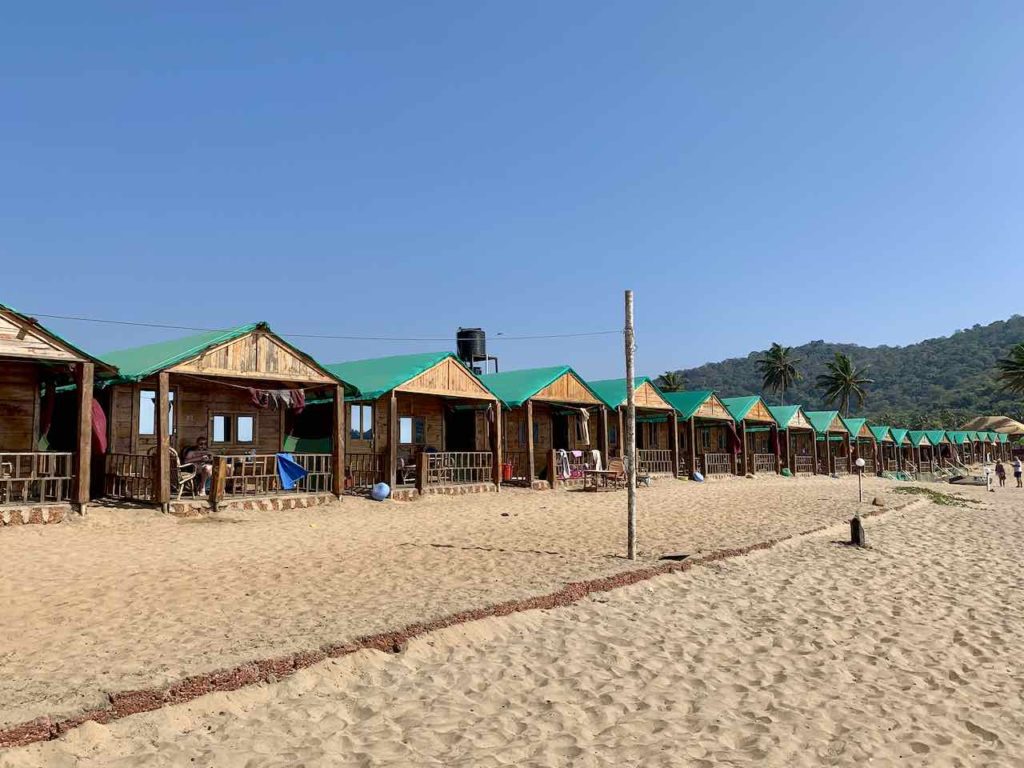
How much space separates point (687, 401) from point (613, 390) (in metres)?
4.96

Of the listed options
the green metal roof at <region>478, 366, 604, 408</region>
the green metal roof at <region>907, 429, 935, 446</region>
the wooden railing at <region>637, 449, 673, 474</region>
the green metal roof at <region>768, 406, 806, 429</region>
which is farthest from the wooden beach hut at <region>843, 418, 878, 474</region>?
the green metal roof at <region>478, 366, 604, 408</region>

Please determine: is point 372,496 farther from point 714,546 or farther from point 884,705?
point 884,705

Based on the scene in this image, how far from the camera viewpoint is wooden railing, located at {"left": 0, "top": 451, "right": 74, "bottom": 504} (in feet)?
41.9

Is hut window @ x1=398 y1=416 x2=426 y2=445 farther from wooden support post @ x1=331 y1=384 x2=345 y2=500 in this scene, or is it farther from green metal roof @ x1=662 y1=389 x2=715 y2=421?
green metal roof @ x1=662 y1=389 x2=715 y2=421

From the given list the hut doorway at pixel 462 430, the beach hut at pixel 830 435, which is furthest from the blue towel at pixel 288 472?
the beach hut at pixel 830 435

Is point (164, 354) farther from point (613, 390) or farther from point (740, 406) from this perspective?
point (740, 406)

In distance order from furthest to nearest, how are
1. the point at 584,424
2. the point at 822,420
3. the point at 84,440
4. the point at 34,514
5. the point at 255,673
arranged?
1. the point at 822,420
2. the point at 584,424
3. the point at 84,440
4. the point at 34,514
5. the point at 255,673

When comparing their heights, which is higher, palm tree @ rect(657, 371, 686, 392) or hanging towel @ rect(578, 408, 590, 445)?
palm tree @ rect(657, 371, 686, 392)

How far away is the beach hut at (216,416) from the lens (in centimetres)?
1471

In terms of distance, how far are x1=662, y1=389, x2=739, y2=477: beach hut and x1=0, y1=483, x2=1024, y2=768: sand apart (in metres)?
21.8

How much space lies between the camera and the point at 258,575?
340 inches

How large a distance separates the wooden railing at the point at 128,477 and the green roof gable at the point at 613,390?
1491cm

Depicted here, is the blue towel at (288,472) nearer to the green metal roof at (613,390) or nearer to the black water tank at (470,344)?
the green metal roof at (613,390)

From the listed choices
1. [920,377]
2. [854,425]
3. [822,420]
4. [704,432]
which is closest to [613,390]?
[704,432]
